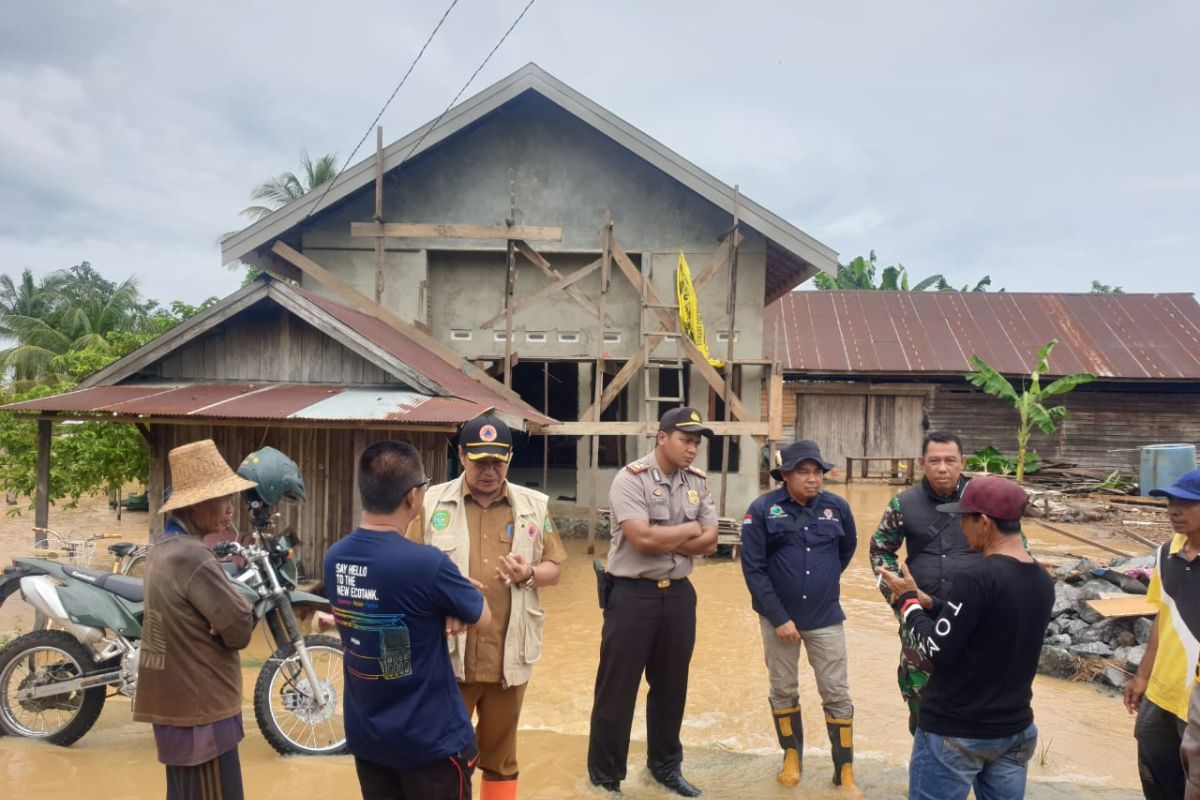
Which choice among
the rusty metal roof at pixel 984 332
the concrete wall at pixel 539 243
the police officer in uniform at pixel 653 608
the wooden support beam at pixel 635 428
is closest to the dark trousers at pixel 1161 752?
the police officer in uniform at pixel 653 608

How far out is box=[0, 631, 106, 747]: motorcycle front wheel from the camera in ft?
14.9

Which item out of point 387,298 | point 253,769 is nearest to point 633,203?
point 387,298

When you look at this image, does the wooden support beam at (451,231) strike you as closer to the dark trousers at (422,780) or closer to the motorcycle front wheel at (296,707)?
the motorcycle front wheel at (296,707)

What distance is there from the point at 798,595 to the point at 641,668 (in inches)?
36.8

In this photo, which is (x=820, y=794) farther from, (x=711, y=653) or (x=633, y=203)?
(x=633, y=203)

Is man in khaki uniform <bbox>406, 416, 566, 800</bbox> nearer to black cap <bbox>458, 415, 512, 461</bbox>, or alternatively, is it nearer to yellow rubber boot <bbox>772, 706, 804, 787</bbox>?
black cap <bbox>458, 415, 512, 461</bbox>

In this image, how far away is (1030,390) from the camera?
1811cm

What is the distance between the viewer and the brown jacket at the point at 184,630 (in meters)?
2.84

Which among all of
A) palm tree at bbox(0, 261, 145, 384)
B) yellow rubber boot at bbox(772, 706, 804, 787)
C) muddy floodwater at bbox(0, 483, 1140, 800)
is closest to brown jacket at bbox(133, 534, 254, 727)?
muddy floodwater at bbox(0, 483, 1140, 800)

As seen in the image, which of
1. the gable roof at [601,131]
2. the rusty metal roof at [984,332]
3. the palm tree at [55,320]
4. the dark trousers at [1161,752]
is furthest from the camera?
the palm tree at [55,320]

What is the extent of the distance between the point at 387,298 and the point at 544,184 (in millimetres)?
2656

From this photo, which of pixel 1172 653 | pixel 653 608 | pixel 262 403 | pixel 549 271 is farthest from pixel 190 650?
pixel 549 271

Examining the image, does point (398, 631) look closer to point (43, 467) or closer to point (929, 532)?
point (929, 532)

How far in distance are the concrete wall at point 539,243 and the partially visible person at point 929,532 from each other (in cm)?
693
